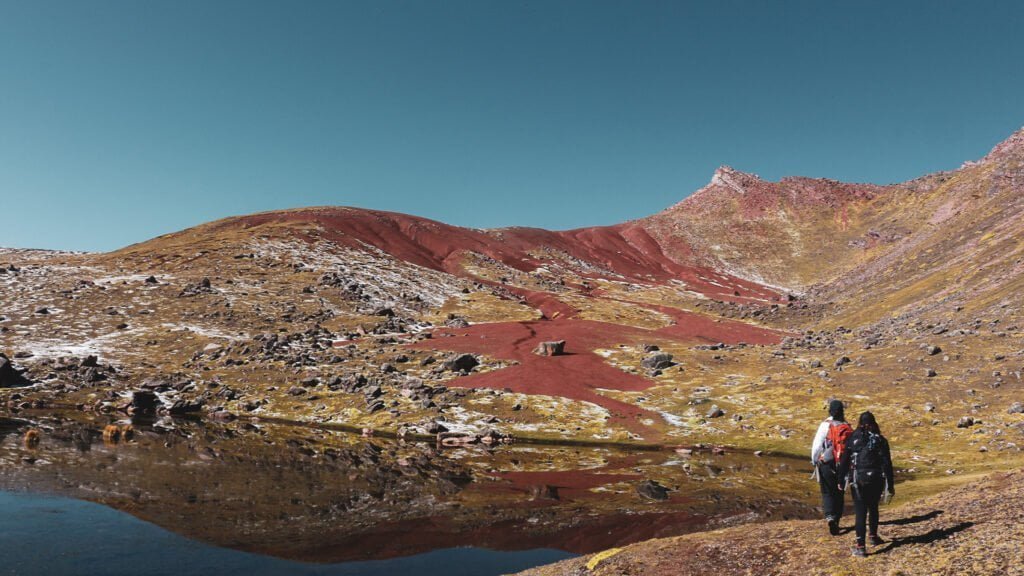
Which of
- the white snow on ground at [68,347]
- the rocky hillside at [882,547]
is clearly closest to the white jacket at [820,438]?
the rocky hillside at [882,547]

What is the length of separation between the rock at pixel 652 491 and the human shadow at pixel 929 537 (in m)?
16.5

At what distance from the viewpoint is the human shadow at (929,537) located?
15430mm

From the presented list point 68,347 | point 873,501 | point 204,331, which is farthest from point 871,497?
point 68,347

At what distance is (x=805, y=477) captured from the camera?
37.7 metres

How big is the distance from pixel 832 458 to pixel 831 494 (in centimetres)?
125

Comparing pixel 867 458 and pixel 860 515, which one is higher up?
pixel 867 458

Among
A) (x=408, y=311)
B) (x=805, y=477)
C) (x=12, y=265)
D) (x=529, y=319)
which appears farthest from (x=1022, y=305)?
(x=12, y=265)

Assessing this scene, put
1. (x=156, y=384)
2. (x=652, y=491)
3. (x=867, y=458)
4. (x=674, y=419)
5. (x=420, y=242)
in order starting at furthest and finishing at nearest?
1. (x=420, y=242)
2. (x=156, y=384)
3. (x=674, y=419)
4. (x=652, y=491)
5. (x=867, y=458)

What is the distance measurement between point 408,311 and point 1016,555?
10593 cm

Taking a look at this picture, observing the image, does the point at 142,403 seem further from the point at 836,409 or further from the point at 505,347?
the point at 836,409

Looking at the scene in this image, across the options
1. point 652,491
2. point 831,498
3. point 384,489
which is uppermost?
point 831,498

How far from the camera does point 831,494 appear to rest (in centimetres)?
1791

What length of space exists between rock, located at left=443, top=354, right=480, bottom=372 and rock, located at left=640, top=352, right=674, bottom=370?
23.9 meters

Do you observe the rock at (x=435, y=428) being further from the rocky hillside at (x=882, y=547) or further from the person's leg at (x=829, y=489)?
the person's leg at (x=829, y=489)
